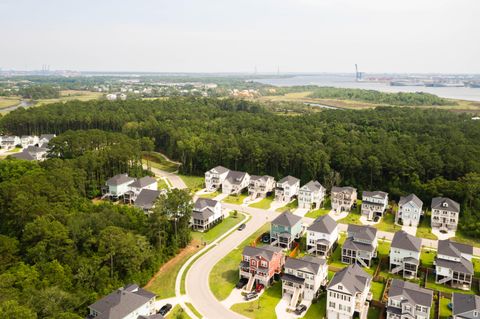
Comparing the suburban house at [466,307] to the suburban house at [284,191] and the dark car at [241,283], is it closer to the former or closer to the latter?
the dark car at [241,283]

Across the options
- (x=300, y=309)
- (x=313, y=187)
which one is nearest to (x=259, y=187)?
(x=313, y=187)

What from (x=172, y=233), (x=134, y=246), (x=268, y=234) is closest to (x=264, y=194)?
(x=268, y=234)

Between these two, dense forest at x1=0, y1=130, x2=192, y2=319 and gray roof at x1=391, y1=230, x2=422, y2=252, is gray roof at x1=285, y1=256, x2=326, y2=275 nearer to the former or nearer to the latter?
gray roof at x1=391, y1=230, x2=422, y2=252

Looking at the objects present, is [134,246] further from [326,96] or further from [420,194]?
[326,96]

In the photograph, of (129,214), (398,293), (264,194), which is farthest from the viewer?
(264,194)

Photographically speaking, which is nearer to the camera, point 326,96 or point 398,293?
point 398,293

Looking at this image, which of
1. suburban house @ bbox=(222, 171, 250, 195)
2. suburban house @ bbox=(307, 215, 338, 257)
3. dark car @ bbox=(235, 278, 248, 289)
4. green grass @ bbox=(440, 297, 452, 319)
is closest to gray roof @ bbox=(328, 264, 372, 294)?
green grass @ bbox=(440, 297, 452, 319)

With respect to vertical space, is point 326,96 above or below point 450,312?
above
